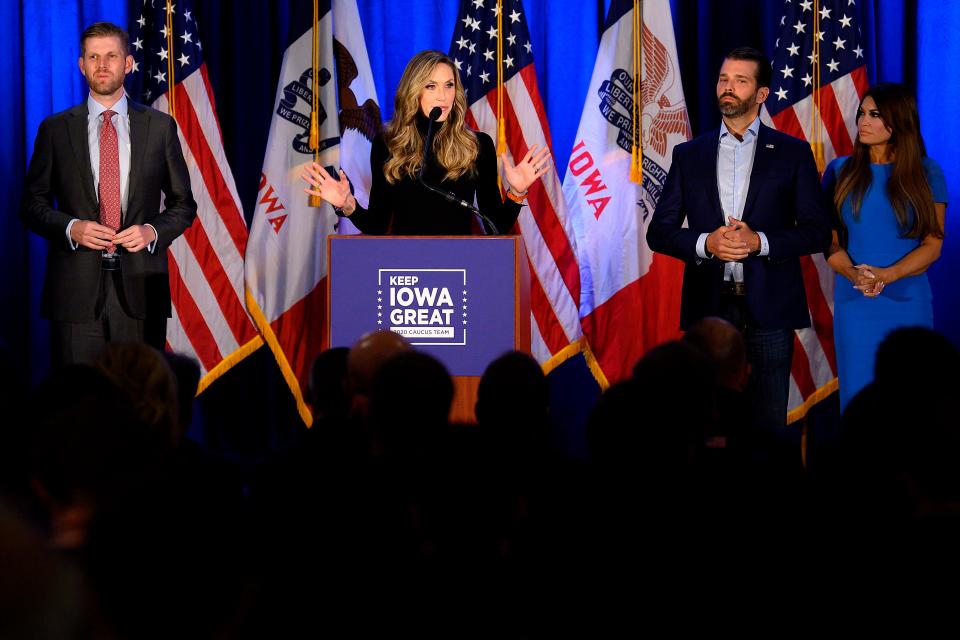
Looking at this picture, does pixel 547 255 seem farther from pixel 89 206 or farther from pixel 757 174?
pixel 89 206

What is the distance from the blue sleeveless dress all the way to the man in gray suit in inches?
108

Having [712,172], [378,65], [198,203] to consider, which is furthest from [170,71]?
[712,172]

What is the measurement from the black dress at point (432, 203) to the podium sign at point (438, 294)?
441mm

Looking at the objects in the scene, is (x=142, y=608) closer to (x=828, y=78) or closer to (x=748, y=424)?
(x=748, y=424)

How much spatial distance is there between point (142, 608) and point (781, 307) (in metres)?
3.34

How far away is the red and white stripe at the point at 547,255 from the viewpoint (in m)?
5.72

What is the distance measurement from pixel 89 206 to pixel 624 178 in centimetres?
262

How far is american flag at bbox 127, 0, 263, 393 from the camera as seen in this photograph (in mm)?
5789

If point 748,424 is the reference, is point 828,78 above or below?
above

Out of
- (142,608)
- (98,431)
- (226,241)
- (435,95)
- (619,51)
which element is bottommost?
(142,608)

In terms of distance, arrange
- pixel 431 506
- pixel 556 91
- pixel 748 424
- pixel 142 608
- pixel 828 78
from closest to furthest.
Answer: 1. pixel 142 608
2. pixel 431 506
3. pixel 748 424
4. pixel 828 78
5. pixel 556 91

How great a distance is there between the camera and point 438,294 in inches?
156

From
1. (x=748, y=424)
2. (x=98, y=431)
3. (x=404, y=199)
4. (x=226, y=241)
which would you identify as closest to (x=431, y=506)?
(x=98, y=431)

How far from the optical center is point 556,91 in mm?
6090
